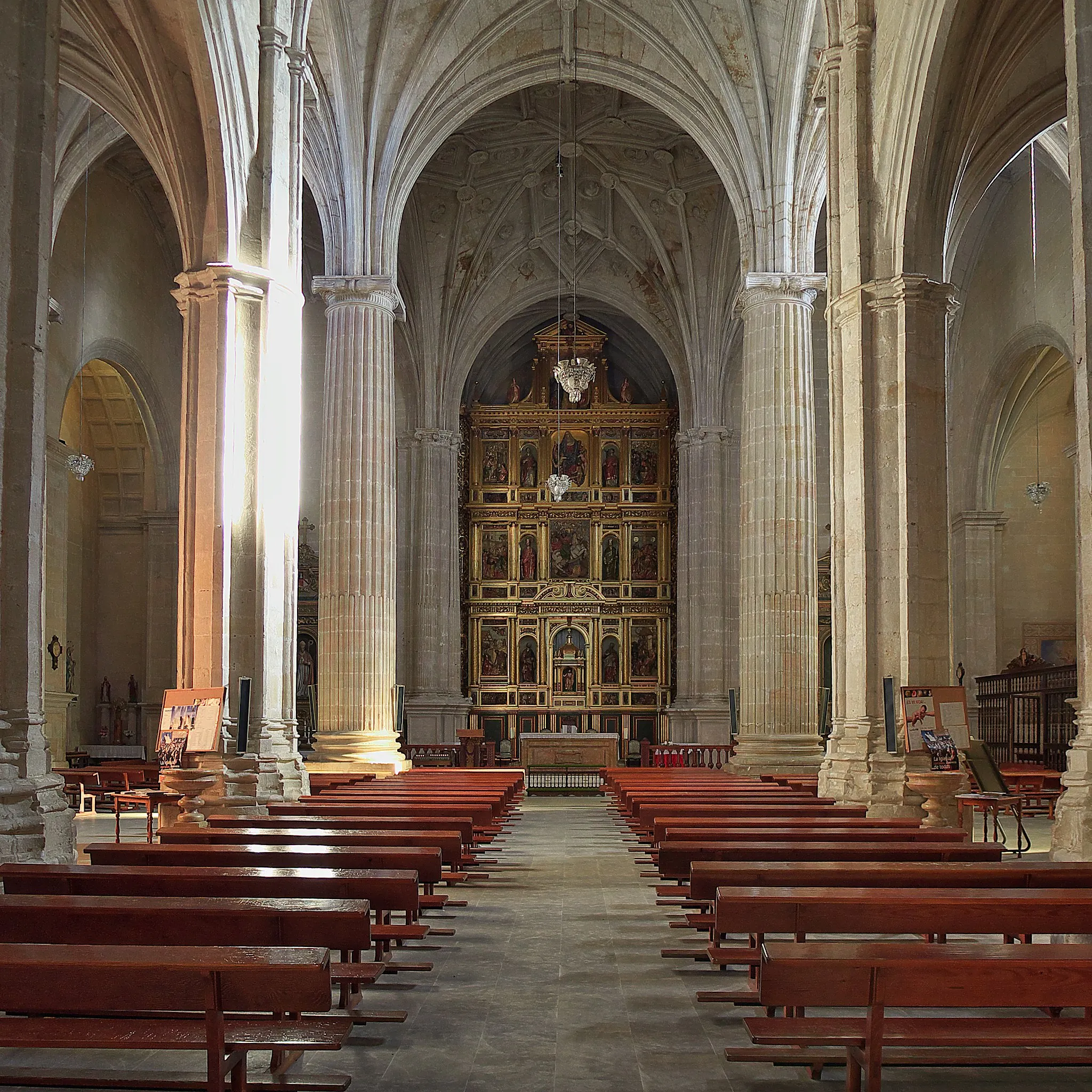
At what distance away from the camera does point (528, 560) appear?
34.3 m

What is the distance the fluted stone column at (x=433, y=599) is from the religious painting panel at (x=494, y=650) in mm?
1992

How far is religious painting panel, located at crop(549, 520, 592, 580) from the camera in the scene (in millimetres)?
34438

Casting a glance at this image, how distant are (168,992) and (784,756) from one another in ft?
53.2

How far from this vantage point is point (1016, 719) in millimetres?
23203

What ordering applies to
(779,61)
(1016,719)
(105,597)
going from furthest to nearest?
(105,597) → (1016,719) → (779,61)

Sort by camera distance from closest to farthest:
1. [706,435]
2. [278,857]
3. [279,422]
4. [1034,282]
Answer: [278,857] < [279,422] < [1034,282] < [706,435]

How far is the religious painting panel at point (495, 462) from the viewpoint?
114ft

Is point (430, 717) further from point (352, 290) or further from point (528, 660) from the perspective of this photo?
point (352, 290)

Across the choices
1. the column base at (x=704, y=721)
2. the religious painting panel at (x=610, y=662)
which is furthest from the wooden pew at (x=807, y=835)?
the religious painting panel at (x=610, y=662)

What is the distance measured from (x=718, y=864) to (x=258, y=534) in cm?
806

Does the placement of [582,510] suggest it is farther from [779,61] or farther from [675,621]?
[779,61]

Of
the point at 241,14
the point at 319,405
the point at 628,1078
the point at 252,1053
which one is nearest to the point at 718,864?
the point at 628,1078

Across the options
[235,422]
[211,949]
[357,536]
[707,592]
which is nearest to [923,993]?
[211,949]

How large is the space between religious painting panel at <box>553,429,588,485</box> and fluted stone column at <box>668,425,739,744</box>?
409 centimetres
